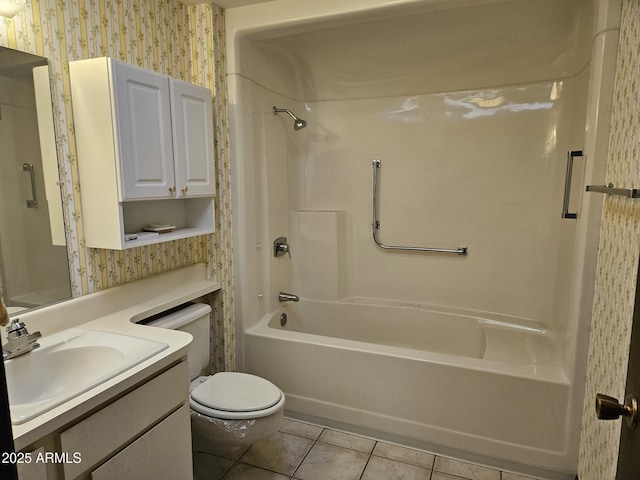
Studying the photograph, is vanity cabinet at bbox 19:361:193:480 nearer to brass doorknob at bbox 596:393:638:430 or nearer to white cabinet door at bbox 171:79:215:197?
white cabinet door at bbox 171:79:215:197

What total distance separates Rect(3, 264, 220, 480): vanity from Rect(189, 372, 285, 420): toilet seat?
202mm

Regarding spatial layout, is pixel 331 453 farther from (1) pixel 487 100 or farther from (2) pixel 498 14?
(2) pixel 498 14

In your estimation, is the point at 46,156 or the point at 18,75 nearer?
the point at 18,75

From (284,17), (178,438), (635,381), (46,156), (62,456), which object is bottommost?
(178,438)

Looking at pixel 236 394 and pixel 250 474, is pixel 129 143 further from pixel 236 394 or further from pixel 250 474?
pixel 250 474

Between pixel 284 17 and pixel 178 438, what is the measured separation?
2079mm

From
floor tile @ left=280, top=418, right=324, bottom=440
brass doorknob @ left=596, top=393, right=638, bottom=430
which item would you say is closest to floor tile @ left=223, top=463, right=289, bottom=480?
floor tile @ left=280, top=418, right=324, bottom=440

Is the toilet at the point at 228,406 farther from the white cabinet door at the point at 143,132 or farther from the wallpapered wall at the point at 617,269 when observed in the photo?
the wallpapered wall at the point at 617,269

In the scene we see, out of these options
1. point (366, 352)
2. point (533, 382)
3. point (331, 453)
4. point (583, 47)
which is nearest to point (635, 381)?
point (533, 382)

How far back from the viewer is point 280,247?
2.90 metres

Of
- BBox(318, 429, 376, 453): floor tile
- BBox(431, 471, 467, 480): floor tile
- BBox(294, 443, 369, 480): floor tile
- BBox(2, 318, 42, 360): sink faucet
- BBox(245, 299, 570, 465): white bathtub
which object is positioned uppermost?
BBox(2, 318, 42, 360): sink faucet

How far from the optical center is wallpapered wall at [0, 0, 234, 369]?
5.31 ft

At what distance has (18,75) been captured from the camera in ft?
4.90

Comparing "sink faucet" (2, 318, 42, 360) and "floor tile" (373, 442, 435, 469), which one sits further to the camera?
"floor tile" (373, 442, 435, 469)
